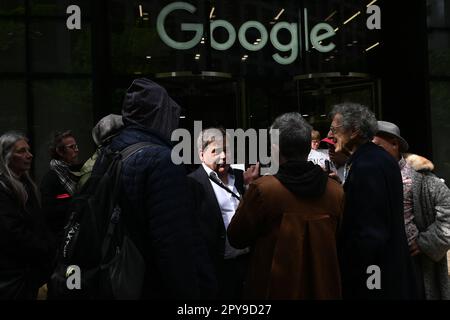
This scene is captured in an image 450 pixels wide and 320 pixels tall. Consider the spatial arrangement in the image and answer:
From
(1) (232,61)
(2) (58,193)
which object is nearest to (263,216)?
(2) (58,193)

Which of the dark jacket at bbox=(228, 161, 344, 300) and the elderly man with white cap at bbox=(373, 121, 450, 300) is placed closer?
the dark jacket at bbox=(228, 161, 344, 300)

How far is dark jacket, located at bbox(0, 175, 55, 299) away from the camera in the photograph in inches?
176

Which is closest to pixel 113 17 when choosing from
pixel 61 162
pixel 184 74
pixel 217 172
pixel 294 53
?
Result: pixel 184 74

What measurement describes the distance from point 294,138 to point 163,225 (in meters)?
1.01

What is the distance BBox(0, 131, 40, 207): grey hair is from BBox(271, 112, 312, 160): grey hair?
76.5 inches

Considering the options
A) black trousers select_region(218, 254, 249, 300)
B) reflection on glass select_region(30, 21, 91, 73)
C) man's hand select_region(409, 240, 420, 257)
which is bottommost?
black trousers select_region(218, 254, 249, 300)

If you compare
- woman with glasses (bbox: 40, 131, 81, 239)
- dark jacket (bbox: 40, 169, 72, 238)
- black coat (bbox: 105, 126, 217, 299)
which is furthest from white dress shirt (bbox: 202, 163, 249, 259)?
dark jacket (bbox: 40, 169, 72, 238)

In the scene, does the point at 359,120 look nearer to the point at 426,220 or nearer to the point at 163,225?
the point at 426,220

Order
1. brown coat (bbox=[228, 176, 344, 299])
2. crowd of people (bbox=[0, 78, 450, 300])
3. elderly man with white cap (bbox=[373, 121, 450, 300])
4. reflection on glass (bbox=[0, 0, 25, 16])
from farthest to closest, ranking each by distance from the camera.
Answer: reflection on glass (bbox=[0, 0, 25, 16]) < elderly man with white cap (bbox=[373, 121, 450, 300]) < brown coat (bbox=[228, 176, 344, 299]) < crowd of people (bbox=[0, 78, 450, 300])

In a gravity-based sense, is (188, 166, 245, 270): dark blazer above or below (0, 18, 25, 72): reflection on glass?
below

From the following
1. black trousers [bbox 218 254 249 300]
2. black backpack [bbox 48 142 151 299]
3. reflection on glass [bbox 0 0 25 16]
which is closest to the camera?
black backpack [bbox 48 142 151 299]

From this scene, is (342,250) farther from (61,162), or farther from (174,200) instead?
(61,162)

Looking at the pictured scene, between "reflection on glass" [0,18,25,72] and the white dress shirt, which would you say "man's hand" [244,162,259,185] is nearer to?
the white dress shirt

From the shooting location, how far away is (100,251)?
127 inches
